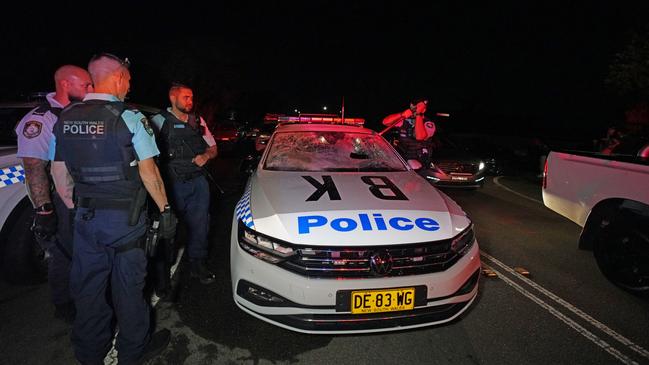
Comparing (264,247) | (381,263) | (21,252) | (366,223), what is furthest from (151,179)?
(21,252)

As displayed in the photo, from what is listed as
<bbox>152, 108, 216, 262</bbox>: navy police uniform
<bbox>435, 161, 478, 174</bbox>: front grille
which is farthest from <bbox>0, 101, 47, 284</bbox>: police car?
<bbox>435, 161, 478, 174</bbox>: front grille

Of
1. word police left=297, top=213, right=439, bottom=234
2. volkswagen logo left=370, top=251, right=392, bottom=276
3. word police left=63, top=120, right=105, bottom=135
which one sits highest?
word police left=63, top=120, right=105, bottom=135

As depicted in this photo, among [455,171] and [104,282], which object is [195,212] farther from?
[455,171]

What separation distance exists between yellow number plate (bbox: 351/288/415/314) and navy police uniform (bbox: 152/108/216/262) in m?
1.82

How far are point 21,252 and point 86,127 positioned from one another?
2.01m

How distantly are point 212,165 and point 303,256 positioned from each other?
903 cm

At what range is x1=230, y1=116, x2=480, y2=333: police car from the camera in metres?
2.23

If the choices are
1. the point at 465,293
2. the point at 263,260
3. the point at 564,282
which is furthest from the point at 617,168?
the point at 263,260

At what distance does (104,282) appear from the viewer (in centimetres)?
226

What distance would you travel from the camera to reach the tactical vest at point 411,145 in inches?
280

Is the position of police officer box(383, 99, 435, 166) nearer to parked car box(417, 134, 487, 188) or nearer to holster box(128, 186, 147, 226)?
parked car box(417, 134, 487, 188)

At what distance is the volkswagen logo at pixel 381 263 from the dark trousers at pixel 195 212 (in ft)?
6.06

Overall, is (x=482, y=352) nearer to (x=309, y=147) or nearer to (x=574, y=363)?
(x=574, y=363)

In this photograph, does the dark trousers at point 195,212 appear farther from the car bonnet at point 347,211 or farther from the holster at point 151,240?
the holster at point 151,240
